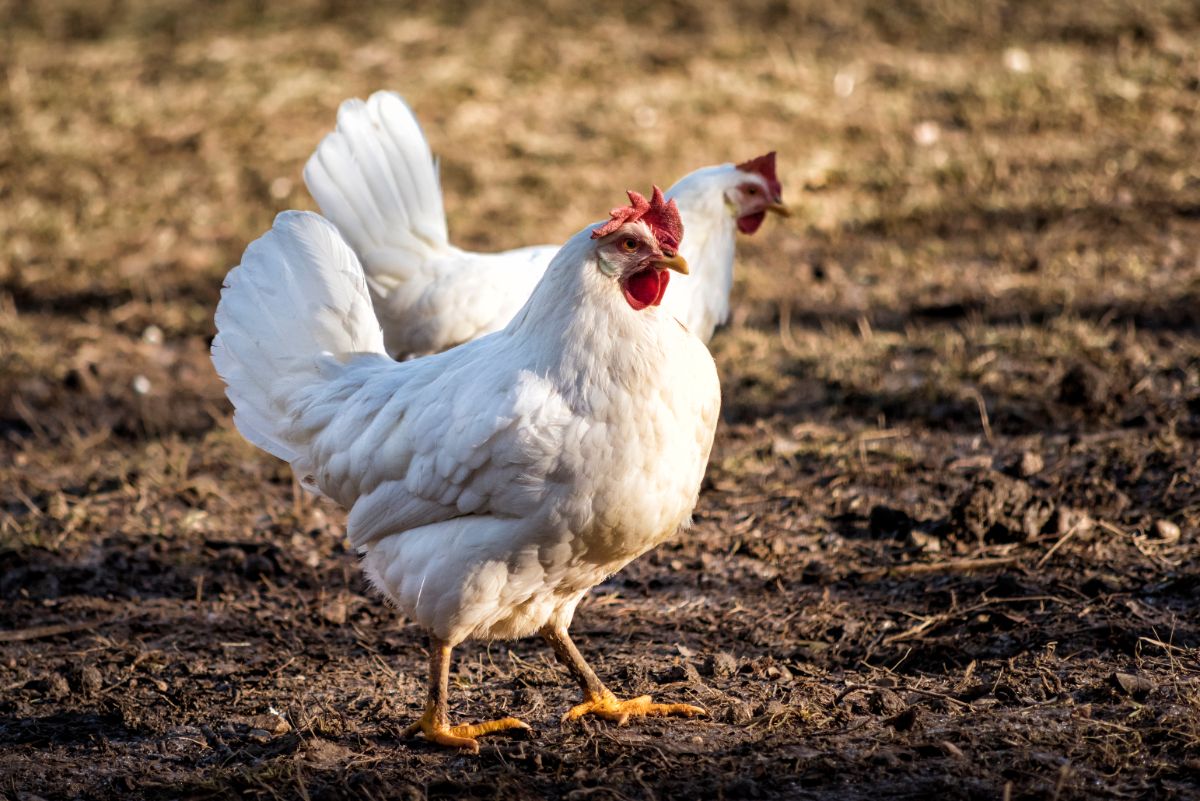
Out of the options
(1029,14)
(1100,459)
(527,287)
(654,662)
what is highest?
(1029,14)

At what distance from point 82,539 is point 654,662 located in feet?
7.92

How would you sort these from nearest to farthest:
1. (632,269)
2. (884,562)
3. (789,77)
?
(632,269)
(884,562)
(789,77)

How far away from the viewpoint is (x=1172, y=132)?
8.37 m

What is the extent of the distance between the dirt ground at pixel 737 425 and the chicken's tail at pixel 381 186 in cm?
112

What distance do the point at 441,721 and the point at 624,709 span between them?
1.72 ft

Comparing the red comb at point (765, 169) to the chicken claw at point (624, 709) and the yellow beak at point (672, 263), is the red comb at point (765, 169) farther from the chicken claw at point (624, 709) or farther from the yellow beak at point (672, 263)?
the chicken claw at point (624, 709)

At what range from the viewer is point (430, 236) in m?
5.24

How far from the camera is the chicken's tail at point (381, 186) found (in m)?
4.86

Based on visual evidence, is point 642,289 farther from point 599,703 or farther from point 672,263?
point 599,703

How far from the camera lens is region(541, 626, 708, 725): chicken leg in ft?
11.8

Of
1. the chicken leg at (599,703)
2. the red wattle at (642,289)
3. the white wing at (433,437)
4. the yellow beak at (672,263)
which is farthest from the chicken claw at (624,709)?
the yellow beak at (672,263)

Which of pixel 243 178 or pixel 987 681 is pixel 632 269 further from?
pixel 243 178

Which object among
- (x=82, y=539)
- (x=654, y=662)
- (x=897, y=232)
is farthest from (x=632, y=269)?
(x=897, y=232)

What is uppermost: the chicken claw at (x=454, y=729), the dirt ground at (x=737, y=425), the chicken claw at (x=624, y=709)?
the dirt ground at (x=737, y=425)
